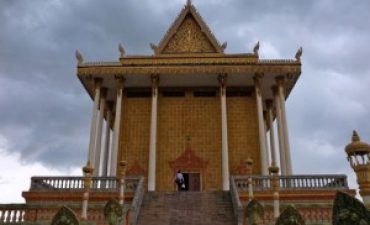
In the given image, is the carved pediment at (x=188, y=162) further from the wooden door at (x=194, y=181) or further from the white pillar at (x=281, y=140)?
the white pillar at (x=281, y=140)

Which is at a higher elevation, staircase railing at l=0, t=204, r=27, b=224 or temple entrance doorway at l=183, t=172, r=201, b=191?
temple entrance doorway at l=183, t=172, r=201, b=191

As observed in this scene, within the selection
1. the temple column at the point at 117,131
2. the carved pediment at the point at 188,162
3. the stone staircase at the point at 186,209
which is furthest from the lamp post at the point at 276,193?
the temple column at the point at 117,131

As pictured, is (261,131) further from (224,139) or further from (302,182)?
(302,182)

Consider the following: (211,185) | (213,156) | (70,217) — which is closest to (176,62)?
(213,156)

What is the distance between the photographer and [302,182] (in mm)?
17828

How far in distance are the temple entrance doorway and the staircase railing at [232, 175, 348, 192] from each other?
16.3 ft

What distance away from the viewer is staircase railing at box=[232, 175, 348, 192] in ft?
57.7

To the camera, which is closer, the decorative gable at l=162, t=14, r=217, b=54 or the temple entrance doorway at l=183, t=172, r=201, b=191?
the temple entrance doorway at l=183, t=172, r=201, b=191

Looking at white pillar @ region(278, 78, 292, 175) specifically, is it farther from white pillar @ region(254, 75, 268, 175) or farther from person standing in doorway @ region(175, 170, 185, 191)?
person standing in doorway @ region(175, 170, 185, 191)

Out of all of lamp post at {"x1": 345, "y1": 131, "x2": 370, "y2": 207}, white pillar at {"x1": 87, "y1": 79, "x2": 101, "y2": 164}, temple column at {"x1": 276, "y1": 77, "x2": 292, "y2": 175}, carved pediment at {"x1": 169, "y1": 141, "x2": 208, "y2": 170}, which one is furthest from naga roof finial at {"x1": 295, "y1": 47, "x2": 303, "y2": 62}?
lamp post at {"x1": 345, "y1": 131, "x2": 370, "y2": 207}

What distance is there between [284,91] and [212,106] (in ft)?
14.8

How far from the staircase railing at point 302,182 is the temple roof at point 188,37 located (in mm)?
9611

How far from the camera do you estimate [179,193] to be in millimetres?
17609

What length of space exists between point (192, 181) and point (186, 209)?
731 centimetres
